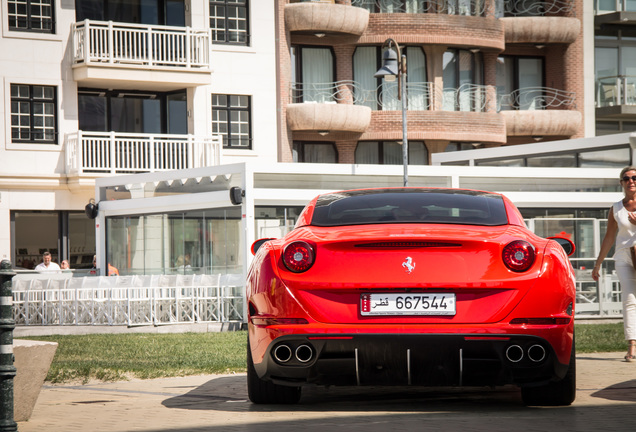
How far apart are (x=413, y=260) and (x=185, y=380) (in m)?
3.93

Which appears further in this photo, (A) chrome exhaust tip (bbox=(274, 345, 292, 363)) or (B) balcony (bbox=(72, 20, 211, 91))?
(B) balcony (bbox=(72, 20, 211, 91))

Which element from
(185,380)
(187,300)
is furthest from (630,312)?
(187,300)

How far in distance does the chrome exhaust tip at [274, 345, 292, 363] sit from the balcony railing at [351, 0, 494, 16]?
33677 mm

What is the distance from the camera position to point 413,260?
6.78 meters

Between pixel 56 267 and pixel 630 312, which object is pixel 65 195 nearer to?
pixel 56 267

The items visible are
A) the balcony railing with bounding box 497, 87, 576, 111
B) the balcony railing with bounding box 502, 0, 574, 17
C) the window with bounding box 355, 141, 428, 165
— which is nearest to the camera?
the window with bounding box 355, 141, 428, 165

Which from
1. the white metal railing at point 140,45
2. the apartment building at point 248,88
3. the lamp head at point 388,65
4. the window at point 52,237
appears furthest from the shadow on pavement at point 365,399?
the white metal railing at point 140,45

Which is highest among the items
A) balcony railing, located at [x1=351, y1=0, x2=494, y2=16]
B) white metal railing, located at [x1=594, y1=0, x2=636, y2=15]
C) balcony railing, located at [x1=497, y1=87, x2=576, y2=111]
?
white metal railing, located at [x1=594, y1=0, x2=636, y2=15]

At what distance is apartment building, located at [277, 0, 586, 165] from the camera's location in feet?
125

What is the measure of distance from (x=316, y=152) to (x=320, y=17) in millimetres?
4962

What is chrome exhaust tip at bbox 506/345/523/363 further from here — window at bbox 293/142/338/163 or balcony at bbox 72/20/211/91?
window at bbox 293/142/338/163

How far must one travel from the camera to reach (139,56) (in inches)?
1378

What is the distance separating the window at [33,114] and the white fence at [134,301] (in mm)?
12535

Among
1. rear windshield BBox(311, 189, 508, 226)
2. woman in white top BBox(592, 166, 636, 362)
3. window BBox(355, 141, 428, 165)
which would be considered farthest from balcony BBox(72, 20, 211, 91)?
rear windshield BBox(311, 189, 508, 226)
